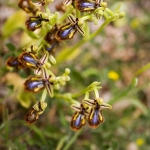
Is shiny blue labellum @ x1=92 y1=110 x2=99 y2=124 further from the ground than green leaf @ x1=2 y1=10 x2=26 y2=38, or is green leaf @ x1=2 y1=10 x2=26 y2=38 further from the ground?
green leaf @ x1=2 y1=10 x2=26 y2=38

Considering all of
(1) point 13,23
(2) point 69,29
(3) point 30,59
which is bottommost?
(3) point 30,59

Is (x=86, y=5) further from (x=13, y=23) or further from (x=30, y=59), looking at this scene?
(x=13, y=23)

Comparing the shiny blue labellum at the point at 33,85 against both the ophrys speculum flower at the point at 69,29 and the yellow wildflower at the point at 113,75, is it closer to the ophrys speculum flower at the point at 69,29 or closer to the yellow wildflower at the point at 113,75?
the ophrys speculum flower at the point at 69,29

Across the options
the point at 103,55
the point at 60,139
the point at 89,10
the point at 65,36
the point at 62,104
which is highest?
the point at 89,10

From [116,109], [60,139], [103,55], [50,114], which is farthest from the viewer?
[103,55]

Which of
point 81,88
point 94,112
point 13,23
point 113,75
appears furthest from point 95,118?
point 13,23

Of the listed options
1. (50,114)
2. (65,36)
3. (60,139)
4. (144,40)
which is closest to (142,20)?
(144,40)

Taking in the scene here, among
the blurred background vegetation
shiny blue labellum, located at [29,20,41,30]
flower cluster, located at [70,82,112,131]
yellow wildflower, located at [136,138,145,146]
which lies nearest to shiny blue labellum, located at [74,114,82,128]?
flower cluster, located at [70,82,112,131]

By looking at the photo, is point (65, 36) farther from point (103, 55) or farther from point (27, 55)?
point (103, 55)

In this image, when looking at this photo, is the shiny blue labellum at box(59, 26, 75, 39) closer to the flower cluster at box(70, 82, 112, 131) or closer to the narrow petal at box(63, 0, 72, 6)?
the narrow petal at box(63, 0, 72, 6)
